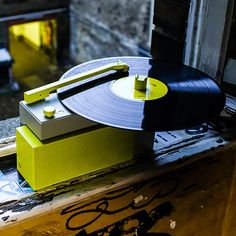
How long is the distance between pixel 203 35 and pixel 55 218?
0.65 m

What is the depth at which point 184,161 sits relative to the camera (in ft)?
4.04

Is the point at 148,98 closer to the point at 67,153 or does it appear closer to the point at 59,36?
the point at 67,153

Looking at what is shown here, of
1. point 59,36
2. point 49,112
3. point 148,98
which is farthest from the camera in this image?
point 59,36

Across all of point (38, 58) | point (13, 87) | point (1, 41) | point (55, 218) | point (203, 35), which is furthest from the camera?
point (38, 58)

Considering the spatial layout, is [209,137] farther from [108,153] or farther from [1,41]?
[1,41]

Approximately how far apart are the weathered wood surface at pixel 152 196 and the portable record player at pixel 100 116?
0.04 m

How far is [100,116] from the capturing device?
1.07 m

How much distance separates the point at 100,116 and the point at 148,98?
14cm

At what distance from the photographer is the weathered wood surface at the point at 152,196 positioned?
107cm

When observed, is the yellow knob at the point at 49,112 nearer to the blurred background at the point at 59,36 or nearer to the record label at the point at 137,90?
the record label at the point at 137,90

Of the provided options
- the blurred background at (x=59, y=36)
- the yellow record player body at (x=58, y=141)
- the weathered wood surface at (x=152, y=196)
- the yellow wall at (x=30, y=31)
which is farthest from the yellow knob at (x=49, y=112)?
the yellow wall at (x=30, y=31)

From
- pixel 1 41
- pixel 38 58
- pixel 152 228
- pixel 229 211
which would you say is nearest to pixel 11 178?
pixel 152 228

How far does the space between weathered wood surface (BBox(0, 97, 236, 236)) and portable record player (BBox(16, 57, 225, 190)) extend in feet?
0.13

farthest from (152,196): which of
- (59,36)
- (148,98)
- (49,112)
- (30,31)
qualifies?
(30,31)
